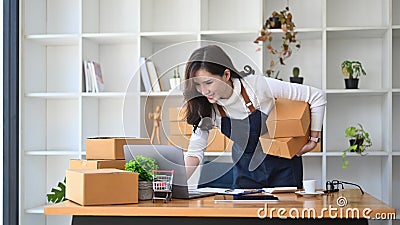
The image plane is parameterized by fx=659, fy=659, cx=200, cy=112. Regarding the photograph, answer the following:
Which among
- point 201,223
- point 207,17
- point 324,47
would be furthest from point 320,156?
point 201,223

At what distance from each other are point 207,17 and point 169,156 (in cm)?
232

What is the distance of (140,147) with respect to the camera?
2273 millimetres

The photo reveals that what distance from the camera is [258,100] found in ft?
7.74

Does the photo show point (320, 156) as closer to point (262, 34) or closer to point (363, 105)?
point (363, 105)

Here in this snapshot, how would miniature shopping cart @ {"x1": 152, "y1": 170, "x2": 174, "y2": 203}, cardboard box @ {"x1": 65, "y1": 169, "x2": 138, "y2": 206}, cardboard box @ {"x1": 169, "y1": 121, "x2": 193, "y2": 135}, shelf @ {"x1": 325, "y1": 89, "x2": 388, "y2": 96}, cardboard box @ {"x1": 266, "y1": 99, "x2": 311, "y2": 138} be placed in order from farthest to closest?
shelf @ {"x1": 325, "y1": 89, "x2": 388, "y2": 96} < cardboard box @ {"x1": 266, "y1": 99, "x2": 311, "y2": 138} < cardboard box @ {"x1": 169, "y1": 121, "x2": 193, "y2": 135} < miniature shopping cart @ {"x1": 152, "y1": 170, "x2": 174, "y2": 203} < cardboard box @ {"x1": 65, "y1": 169, "x2": 138, "y2": 206}

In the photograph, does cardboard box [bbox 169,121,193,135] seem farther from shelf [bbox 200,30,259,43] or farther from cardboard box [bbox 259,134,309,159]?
shelf [bbox 200,30,259,43]

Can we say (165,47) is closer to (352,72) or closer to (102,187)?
(352,72)

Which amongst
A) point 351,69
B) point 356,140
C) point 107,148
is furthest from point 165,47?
point 107,148

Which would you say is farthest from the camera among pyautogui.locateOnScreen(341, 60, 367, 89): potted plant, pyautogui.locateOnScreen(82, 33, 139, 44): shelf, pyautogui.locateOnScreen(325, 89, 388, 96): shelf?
pyautogui.locateOnScreen(82, 33, 139, 44): shelf

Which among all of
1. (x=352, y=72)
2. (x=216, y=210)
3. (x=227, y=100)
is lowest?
(x=216, y=210)

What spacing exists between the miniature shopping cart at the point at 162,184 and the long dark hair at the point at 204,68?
0.21m

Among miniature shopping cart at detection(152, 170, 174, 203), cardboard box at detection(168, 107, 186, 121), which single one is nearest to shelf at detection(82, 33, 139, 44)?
cardboard box at detection(168, 107, 186, 121)

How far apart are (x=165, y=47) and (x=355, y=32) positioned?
4.04 feet

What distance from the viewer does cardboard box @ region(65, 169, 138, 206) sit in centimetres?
206
